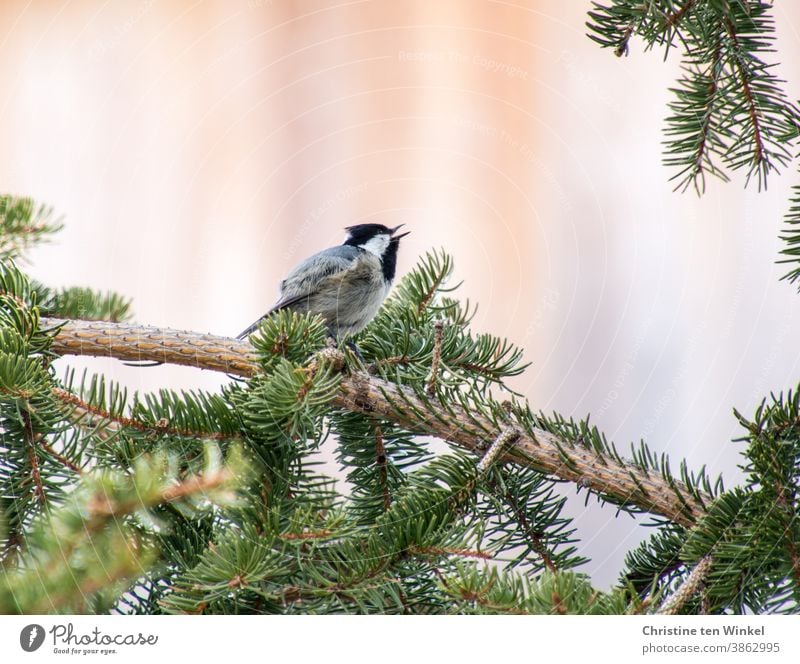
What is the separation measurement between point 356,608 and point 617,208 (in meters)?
0.49

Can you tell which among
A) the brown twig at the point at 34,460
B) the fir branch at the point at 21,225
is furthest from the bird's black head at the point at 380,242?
the brown twig at the point at 34,460

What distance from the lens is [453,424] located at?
21.5 inches

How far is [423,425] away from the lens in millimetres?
549

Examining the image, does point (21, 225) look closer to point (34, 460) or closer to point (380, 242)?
point (34, 460)

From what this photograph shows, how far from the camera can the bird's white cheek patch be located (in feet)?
4.05

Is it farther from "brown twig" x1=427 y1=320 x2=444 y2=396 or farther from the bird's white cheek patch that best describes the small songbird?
"brown twig" x1=427 y1=320 x2=444 y2=396

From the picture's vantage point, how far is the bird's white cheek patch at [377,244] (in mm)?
1235

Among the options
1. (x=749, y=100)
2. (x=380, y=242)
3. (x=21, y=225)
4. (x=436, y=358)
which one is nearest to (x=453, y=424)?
(x=436, y=358)

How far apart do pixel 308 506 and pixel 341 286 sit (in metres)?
0.65

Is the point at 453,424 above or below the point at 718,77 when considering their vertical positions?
below

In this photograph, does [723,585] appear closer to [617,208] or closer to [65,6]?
[617,208]
